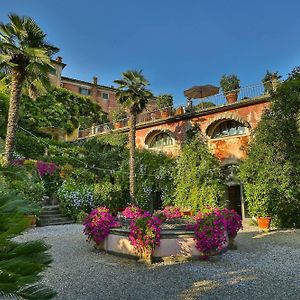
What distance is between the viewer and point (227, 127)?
1850 centimetres

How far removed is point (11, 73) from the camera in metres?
12.1

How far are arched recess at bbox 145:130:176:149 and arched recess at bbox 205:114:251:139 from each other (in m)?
2.97

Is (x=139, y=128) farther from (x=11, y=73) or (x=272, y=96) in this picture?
(x=11, y=73)

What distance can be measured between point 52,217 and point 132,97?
27.3ft

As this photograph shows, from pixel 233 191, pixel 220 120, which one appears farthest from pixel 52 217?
pixel 220 120

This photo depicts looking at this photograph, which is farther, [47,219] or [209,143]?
[209,143]

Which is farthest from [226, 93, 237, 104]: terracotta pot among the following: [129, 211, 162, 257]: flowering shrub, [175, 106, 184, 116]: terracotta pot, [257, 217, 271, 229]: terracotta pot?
[129, 211, 162, 257]: flowering shrub

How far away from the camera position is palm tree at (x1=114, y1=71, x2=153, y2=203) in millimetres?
17672

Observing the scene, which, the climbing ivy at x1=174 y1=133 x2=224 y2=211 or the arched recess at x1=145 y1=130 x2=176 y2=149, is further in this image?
the arched recess at x1=145 y1=130 x2=176 y2=149

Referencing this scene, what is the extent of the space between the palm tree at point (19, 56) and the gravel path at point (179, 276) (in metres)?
5.65

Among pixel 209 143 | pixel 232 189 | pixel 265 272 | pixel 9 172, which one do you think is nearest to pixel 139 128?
pixel 209 143

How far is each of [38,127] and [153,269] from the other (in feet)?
80.8

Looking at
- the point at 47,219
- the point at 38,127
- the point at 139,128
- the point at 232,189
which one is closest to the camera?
the point at 47,219

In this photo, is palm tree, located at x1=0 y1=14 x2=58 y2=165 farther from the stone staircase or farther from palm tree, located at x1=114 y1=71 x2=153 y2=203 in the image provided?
palm tree, located at x1=114 y1=71 x2=153 y2=203
